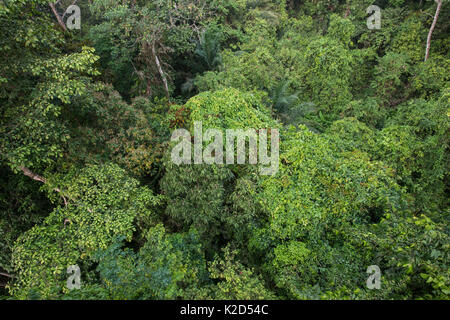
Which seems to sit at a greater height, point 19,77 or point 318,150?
point 19,77

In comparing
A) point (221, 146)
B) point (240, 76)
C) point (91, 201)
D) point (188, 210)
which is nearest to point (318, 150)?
point (221, 146)

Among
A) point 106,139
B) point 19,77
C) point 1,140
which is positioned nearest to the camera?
point 1,140

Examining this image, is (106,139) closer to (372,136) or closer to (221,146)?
(221,146)

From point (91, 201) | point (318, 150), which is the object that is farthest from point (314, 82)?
point (91, 201)

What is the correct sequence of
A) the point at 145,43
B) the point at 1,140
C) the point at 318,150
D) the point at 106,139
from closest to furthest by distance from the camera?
the point at 1,140 < the point at 318,150 < the point at 106,139 < the point at 145,43

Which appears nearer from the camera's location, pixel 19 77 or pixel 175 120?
pixel 19 77
